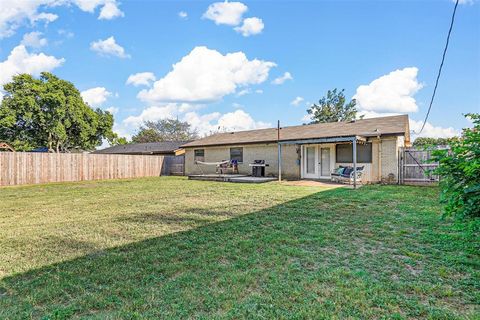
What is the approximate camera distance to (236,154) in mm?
16812

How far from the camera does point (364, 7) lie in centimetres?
942

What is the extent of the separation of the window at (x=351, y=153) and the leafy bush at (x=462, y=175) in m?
9.79

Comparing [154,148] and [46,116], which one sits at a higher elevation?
[46,116]

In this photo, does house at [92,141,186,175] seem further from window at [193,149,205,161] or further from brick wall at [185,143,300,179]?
brick wall at [185,143,300,179]

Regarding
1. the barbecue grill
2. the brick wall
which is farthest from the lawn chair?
the barbecue grill

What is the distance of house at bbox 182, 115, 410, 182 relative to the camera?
11305 millimetres

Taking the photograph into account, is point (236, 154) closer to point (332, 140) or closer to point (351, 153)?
point (332, 140)

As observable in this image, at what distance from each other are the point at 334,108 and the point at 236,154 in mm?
Answer: 22287

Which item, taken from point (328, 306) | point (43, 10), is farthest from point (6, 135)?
point (328, 306)

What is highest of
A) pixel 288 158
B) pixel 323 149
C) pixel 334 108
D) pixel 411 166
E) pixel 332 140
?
pixel 334 108

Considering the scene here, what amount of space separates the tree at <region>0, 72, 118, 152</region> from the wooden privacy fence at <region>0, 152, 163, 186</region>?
1315cm

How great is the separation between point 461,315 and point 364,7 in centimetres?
1037

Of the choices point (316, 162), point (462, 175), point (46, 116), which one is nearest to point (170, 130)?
point (46, 116)

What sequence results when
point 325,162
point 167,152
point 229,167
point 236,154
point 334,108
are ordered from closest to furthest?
point 325,162, point 229,167, point 236,154, point 167,152, point 334,108
